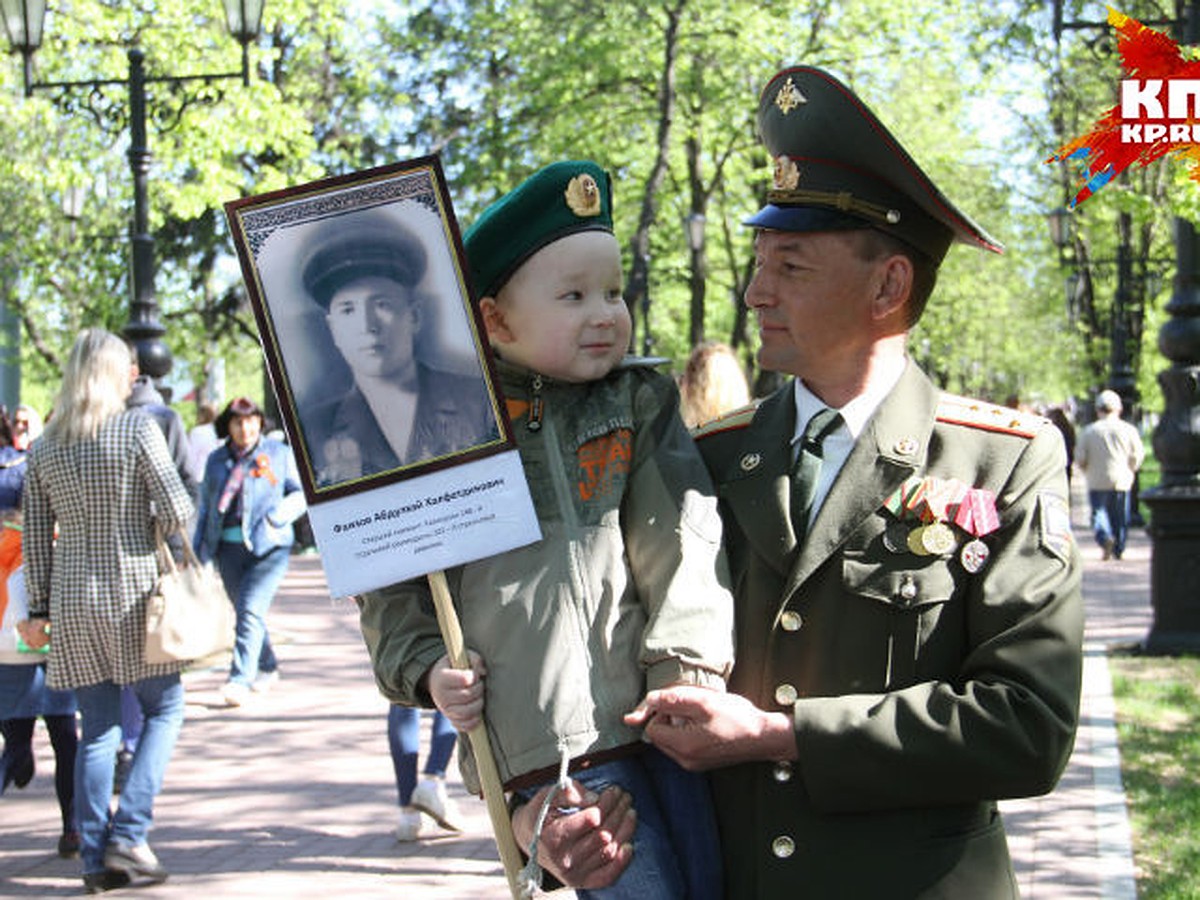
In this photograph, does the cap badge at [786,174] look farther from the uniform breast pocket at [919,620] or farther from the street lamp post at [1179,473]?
the street lamp post at [1179,473]

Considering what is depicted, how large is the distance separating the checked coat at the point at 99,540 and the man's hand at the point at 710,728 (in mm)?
4794

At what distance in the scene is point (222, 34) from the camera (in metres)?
20.8

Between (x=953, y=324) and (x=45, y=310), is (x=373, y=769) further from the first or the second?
(x=953, y=324)

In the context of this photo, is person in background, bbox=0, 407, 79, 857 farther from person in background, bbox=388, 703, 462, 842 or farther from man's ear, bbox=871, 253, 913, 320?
man's ear, bbox=871, 253, 913, 320

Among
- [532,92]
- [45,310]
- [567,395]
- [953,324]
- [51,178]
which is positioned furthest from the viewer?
[953,324]

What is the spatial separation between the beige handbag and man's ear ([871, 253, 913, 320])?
15.5 ft

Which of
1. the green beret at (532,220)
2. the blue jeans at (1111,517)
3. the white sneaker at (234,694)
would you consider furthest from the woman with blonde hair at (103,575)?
the blue jeans at (1111,517)

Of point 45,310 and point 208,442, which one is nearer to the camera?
point 208,442

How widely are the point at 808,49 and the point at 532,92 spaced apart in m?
4.48

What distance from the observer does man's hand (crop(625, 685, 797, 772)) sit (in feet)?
7.90

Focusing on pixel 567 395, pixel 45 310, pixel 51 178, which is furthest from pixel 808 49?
pixel 567 395

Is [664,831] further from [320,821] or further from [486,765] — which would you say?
[320,821]

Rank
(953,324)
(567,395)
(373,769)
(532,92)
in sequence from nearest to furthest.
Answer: (567,395), (373,769), (532,92), (953,324)

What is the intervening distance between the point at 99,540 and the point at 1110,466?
50.7 feet
